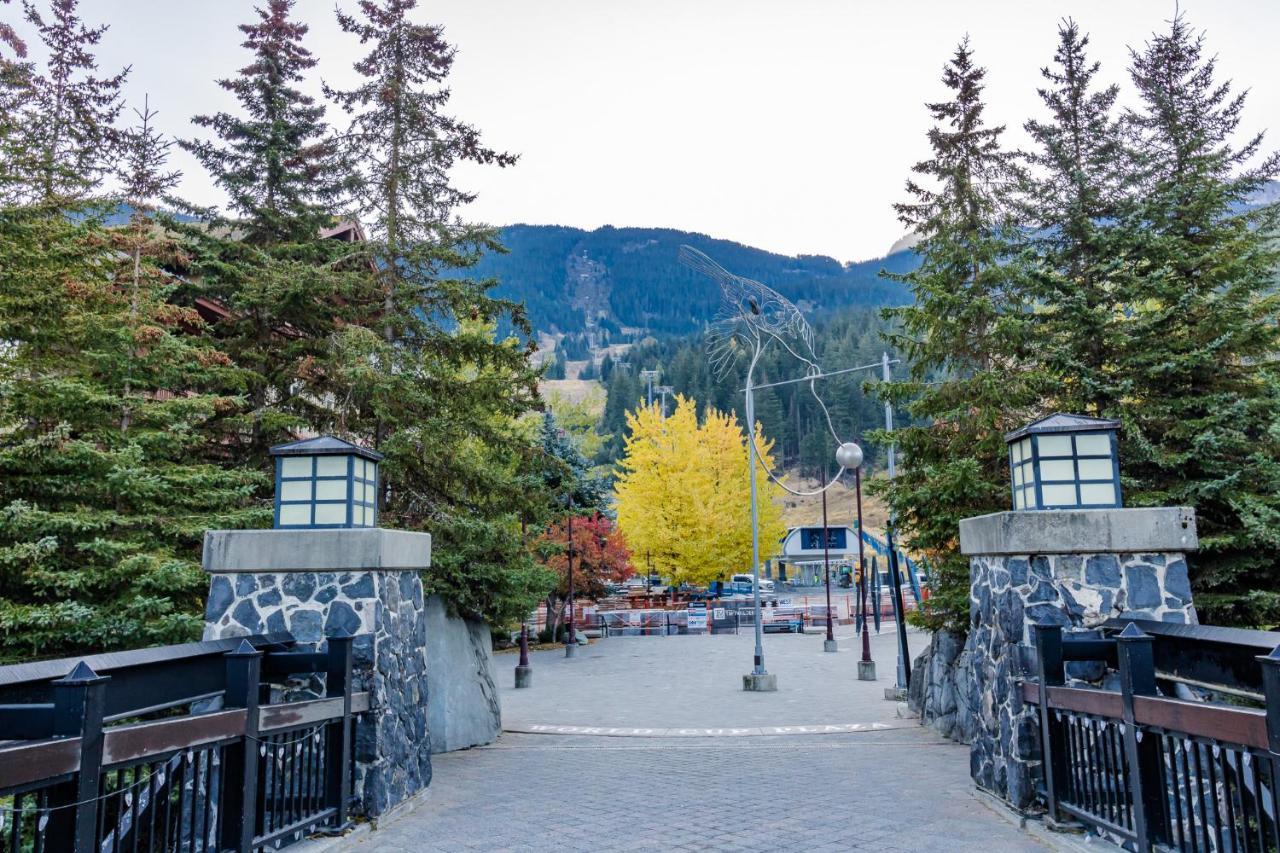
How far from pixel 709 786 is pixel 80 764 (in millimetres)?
5404

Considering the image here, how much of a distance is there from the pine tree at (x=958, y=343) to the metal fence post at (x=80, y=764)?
8.94 meters

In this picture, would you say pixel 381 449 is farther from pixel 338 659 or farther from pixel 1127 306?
pixel 1127 306

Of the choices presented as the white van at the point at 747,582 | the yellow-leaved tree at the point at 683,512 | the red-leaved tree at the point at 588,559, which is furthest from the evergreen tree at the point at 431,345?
the white van at the point at 747,582

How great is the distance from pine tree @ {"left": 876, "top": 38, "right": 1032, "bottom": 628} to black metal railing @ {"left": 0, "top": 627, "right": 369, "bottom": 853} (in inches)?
299

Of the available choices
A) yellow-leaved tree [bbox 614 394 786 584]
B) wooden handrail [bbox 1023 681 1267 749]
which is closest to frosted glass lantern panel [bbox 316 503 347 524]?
wooden handrail [bbox 1023 681 1267 749]

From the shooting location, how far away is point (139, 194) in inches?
508

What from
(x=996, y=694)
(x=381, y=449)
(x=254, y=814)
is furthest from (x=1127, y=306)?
(x=254, y=814)

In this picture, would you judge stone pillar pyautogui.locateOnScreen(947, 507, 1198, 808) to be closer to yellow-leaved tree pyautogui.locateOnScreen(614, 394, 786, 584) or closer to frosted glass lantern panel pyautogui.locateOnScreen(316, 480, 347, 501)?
frosted glass lantern panel pyautogui.locateOnScreen(316, 480, 347, 501)

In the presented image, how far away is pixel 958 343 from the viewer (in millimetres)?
11562

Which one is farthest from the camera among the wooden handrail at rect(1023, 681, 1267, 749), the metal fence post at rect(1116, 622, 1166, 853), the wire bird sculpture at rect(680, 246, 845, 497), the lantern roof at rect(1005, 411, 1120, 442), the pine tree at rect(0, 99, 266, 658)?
the wire bird sculpture at rect(680, 246, 845, 497)

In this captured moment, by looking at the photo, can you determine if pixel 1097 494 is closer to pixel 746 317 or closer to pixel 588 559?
pixel 746 317

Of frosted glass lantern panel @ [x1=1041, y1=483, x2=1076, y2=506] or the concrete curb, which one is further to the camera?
the concrete curb

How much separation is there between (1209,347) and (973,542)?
5.81 metres

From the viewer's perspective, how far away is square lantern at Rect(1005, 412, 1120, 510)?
645 cm
